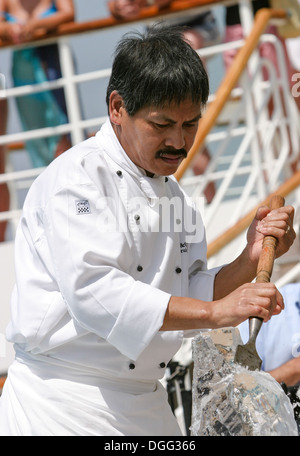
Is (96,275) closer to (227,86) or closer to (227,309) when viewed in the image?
(227,309)

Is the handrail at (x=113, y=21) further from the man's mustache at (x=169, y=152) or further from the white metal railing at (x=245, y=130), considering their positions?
the man's mustache at (x=169, y=152)

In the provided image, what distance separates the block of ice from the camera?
172 cm

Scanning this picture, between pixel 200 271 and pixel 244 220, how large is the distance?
1759 millimetres

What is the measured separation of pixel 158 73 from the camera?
1.91m

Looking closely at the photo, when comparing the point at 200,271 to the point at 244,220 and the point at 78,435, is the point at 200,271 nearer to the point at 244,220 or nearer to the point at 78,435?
the point at 78,435

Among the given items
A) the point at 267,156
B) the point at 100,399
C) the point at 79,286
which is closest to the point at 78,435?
the point at 100,399

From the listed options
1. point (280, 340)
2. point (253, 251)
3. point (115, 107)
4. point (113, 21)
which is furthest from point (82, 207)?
point (113, 21)

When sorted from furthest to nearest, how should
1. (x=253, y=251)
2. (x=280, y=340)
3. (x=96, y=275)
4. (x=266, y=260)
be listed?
(x=280, y=340) < (x=253, y=251) < (x=266, y=260) < (x=96, y=275)

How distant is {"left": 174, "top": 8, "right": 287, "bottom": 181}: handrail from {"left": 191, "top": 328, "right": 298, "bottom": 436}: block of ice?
225cm

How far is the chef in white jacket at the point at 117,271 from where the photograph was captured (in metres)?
1.87

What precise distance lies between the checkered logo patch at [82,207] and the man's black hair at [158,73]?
0.71 feet

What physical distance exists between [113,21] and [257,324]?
3663 millimetres

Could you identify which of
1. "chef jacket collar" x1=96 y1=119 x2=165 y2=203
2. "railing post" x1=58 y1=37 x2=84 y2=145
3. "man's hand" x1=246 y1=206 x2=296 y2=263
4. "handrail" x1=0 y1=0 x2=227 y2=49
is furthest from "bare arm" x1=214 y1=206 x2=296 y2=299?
"handrail" x1=0 y1=0 x2=227 y2=49

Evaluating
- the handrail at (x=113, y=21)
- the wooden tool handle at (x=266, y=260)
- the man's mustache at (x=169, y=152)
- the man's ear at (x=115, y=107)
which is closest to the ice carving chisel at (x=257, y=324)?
the wooden tool handle at (x=266, y=260)
